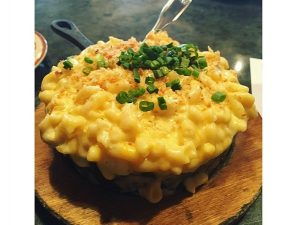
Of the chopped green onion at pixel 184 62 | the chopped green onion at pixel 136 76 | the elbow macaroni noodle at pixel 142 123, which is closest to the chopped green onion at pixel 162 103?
the elbow macaroni noodle at pixel 142 123

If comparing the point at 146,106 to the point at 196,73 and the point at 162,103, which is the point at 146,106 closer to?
the point at 162,103

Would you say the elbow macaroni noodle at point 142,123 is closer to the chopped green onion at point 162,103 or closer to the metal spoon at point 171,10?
the chopped green onion at point 162,103

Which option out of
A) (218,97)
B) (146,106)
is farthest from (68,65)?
(218,97)

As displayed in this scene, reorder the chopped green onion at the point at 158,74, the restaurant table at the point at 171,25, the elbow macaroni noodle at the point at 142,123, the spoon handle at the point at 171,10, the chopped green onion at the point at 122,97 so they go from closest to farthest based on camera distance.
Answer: the elbow macaroni noodle at the point at 142,123
the chopped green onion at the point at 122,97
the chopped green onion at the point at 158,74
the spoon handle at the point at 171,10
the restaurant table at the point at 171,25

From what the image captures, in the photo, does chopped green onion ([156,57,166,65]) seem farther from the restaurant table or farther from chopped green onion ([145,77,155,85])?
the restaurant table

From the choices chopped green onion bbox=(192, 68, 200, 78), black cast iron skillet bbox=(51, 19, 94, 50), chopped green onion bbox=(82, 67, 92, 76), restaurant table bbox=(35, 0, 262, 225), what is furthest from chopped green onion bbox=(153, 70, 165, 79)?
restaurant table bbox=(35, 0, 262, 225)

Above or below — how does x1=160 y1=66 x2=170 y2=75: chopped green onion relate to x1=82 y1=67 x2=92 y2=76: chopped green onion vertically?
above
